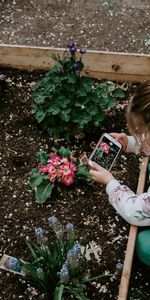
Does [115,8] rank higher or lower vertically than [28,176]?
higher

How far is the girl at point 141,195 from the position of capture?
2.46 meters

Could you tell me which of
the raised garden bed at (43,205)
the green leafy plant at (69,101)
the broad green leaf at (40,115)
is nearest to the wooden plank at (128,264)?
the raised garden bed at (43,205)

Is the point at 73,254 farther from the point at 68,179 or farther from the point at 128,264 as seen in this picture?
the point at 68,179

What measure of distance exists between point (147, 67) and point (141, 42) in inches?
38.1

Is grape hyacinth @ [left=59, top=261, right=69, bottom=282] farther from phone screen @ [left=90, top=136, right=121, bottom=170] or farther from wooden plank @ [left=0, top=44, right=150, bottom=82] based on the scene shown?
wooden plank @ [left=0, top=44, right=150, bottom=82]

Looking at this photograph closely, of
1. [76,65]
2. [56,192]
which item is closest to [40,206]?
[56,192]

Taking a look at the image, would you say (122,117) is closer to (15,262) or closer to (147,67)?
(147,67)

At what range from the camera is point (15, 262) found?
260 centimetres

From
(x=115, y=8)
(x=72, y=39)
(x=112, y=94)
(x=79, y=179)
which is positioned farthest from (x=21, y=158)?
(x=115, y=8)

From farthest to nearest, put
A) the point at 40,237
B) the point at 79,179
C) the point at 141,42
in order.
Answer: the point at 141,42 → the point at 79,179 → the point at 40,237

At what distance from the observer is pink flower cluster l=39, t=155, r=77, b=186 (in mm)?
3029

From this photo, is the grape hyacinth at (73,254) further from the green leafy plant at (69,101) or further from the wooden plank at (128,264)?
the green leafy plant at (69,101)

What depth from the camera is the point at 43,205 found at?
310 cm

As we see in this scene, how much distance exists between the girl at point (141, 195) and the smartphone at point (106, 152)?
166mm
